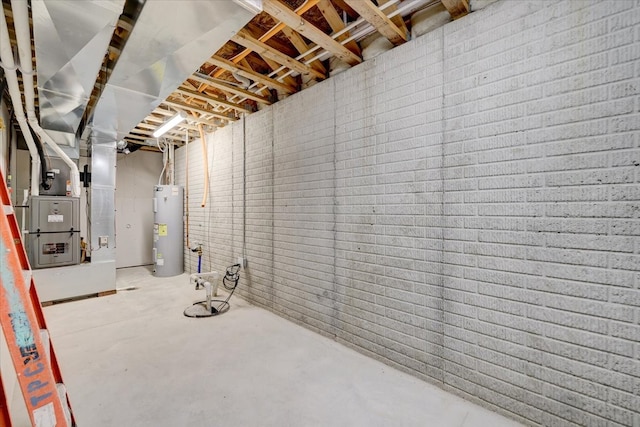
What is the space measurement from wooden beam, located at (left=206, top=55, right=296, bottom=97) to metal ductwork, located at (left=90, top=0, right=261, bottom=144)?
472mm

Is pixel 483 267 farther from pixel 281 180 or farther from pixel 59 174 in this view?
pixel 59 174

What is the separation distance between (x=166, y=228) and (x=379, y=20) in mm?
5048

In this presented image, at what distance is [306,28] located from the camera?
2.18 metres

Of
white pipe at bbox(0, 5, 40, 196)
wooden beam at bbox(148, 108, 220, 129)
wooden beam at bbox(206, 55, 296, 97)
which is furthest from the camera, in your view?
wooden beam at bbox(148, 108, 220, 129)

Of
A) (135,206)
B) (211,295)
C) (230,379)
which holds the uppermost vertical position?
(135,206)

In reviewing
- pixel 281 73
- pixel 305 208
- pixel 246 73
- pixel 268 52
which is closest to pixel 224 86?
pixel 246 73

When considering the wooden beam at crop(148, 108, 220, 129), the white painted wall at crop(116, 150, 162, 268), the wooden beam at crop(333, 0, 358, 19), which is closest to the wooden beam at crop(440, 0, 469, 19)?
the wooden beam at crop(333, 0, 358, 19)

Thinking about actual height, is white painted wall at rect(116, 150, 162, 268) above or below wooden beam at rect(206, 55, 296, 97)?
below

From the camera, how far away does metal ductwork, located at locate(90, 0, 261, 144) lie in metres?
1.58

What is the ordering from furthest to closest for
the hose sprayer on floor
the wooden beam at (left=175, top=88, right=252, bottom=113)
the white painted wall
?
the white painted wall → the hose sprayer on floor → the wooden beam at (left=175, top=88, right=252, bottom=113)

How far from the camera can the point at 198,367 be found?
2430 millimetres

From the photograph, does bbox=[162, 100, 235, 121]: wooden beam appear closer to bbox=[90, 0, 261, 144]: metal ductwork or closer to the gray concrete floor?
bbox=[90, 0, 261, 144]: metal ductwork

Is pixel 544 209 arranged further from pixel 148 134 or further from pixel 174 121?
pixel 148 134

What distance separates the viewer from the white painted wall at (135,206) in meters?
6.28
